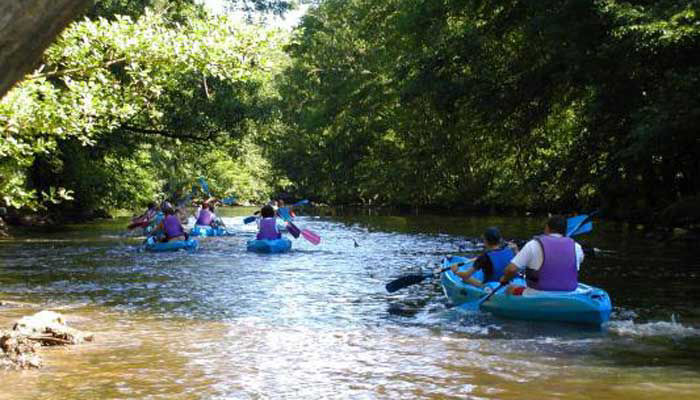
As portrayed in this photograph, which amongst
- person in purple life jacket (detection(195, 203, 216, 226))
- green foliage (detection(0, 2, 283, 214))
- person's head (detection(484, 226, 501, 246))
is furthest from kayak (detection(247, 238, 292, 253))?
person's head (detection(484, 226, 501, 246))

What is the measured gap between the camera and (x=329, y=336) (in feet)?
28.3

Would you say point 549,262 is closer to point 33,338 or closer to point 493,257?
point 493,257

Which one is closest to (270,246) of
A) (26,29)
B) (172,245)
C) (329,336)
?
(172,245)

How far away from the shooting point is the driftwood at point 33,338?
697cm

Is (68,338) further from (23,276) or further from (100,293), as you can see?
(23,276)

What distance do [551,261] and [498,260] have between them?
4.13 feet

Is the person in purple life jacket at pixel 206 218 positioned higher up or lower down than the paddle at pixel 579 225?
lower down

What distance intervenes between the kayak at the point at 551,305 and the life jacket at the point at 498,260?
0.15 m

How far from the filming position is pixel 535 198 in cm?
3212

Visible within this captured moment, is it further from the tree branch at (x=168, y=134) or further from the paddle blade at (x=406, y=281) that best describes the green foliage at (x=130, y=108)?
the paddle blade at (x=406, y=281)

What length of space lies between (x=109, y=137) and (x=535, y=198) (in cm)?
1756

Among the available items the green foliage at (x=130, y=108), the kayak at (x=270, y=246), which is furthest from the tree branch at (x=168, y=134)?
the kayak at (x=270, y=246)

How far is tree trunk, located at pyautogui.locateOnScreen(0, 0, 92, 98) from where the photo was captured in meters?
2.04

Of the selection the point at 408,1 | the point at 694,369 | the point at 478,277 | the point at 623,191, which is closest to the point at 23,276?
the point at 478,277
